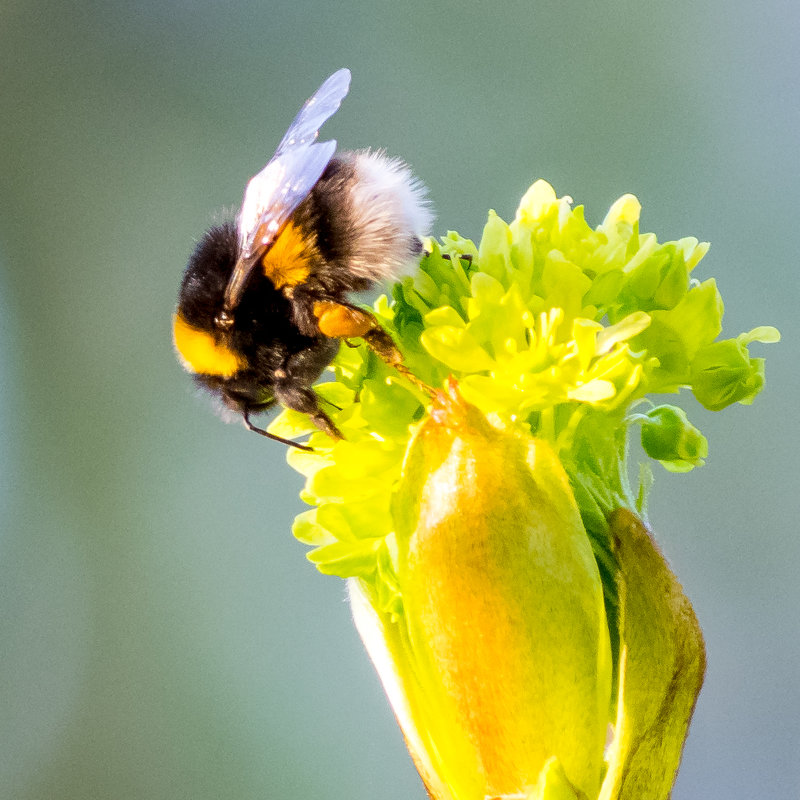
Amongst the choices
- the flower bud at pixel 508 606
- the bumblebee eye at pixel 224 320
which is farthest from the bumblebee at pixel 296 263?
the flower bud at pixel 508 606

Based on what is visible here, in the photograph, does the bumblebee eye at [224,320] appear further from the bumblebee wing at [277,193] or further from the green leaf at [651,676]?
the green leaf at [651,676]

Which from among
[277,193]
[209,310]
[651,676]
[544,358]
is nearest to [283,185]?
[277,193]

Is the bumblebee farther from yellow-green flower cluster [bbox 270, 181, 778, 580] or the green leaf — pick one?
the green leaf

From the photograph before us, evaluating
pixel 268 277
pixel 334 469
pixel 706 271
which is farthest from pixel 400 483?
pixel 706 271

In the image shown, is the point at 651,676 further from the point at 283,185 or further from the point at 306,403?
the point at 283,185

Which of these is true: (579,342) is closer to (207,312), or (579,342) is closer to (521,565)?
(521,565)
